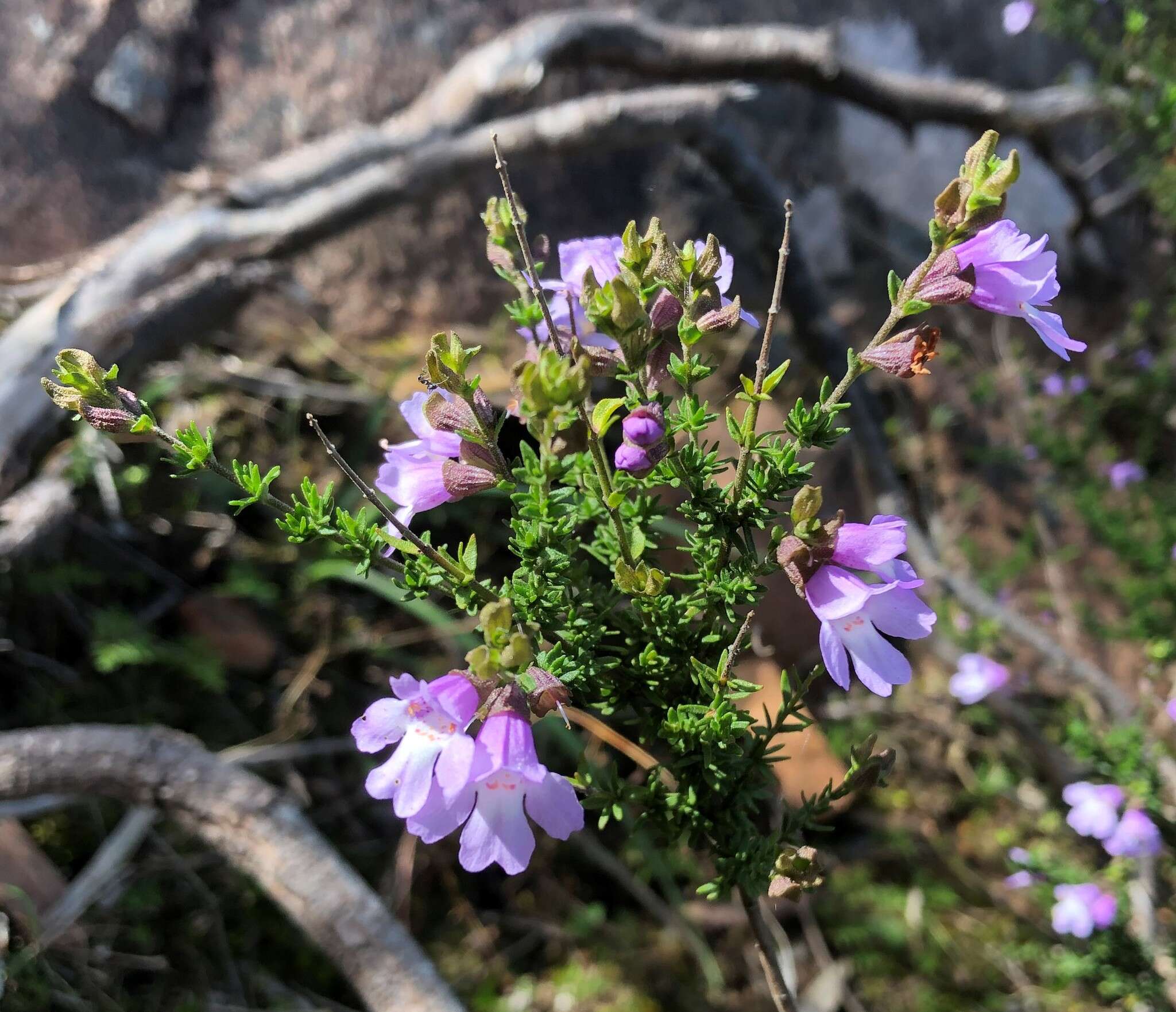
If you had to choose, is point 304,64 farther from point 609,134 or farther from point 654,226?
point 654,226

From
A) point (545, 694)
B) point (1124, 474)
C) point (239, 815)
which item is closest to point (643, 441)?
point (545, 694)

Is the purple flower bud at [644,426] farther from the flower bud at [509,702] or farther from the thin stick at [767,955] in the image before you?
the thin stick at [767,955]

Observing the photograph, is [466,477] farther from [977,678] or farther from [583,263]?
[977,678]

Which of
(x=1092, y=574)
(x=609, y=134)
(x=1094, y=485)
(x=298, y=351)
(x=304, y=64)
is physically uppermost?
(x=304, y=64)

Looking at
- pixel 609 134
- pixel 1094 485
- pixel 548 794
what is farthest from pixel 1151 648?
pixel 609 134

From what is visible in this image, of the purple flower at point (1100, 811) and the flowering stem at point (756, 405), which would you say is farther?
the purple flower at point (1100, 811)

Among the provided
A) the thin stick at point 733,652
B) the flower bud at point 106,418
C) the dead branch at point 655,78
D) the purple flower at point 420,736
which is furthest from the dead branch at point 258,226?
the thin stick at point 733,652

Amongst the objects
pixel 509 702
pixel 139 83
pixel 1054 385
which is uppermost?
pixel 139 83
